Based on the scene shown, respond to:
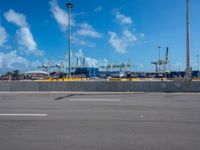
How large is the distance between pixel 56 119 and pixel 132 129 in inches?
120

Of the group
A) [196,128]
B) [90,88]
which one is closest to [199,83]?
[90,88]

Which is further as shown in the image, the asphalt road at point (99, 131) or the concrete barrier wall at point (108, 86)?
the concrete barrier wall at point (108, 86)

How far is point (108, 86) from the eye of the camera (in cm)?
2597

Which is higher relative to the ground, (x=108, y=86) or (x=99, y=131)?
(x=108, y=86)

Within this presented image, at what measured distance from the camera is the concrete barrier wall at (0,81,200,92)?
2480 centimetres

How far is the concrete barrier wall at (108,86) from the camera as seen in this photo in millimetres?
24797

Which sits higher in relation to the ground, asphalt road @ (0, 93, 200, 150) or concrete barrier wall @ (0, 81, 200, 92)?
concrete barrier wall @ (0, 81, 200, 92)

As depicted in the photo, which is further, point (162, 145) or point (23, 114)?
point (23, 114)

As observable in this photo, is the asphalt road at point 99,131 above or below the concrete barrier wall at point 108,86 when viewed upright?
below

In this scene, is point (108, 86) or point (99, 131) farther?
point (108, 86)

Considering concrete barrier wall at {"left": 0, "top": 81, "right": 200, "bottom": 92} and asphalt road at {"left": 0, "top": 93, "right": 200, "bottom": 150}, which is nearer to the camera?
asphalt road at {"left": 0, "top": 93, "right": 200, "bottom": 150}

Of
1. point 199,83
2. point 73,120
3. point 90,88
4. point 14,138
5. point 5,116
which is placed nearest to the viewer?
point 14,138

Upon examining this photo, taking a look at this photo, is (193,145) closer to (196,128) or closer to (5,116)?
(196,128)

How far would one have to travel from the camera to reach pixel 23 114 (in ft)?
38.6
